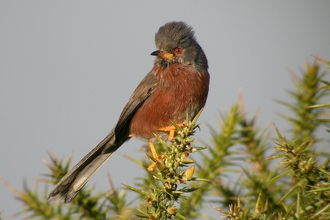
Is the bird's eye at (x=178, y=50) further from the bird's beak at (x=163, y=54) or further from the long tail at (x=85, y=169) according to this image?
the long tail at (x=85, y=169)

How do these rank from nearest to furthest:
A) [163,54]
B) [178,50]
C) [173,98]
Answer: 1. [173,98]
2. [163,54]
3. [178,50]

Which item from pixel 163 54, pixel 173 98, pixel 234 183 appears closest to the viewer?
pixel 234 183

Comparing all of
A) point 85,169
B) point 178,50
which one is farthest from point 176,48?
point 85,169

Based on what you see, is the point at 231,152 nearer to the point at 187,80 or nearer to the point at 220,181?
the point at 220,181

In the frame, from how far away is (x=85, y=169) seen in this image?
16.1ft

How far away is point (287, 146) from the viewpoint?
6.93 ft

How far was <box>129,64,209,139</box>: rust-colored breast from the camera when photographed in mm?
5059

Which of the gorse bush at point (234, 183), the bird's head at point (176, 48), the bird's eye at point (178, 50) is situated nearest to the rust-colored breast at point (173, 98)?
the bird's head at point (176, 48)

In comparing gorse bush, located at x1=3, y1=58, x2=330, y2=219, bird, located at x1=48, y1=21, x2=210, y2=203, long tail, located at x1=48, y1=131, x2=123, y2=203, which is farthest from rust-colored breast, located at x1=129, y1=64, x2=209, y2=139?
gorse bush, located at x1=3, y1=58, x2=330, y2=219

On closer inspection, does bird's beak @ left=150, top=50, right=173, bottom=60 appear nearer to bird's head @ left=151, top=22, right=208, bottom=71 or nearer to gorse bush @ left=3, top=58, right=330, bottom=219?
bird's head @ left=151, top=22, right=208, bottom=71

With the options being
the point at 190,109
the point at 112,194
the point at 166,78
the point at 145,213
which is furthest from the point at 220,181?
the point at 166,78

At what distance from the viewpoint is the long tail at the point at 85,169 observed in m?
3.71

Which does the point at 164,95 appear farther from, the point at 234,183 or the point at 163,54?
the point at 234,183

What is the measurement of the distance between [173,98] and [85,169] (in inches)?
51.6
